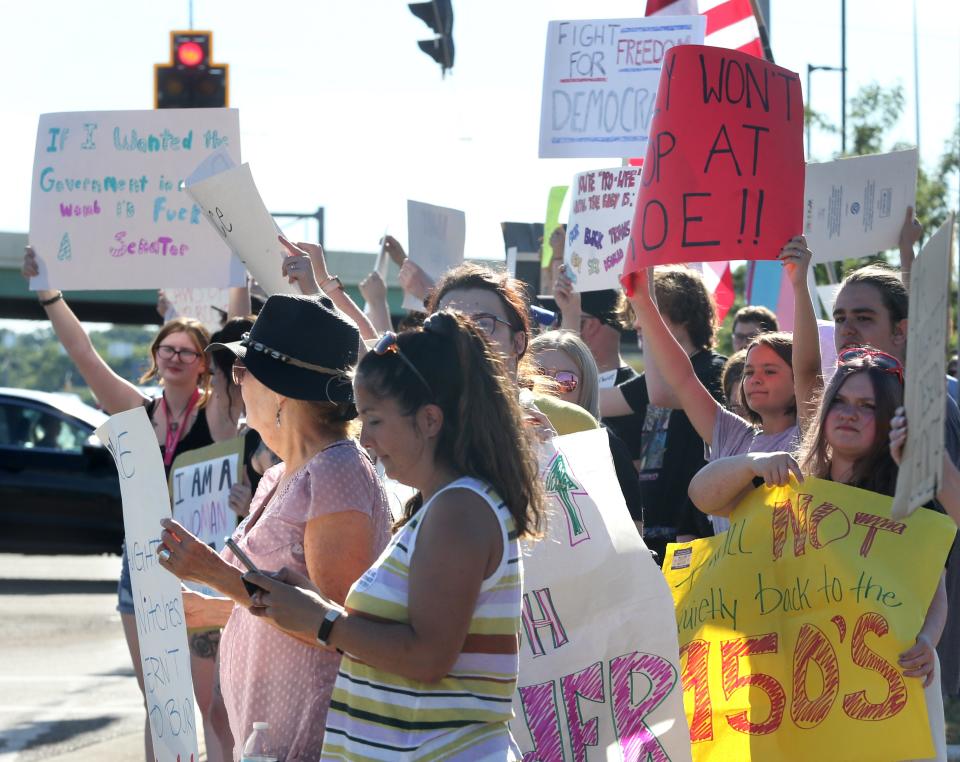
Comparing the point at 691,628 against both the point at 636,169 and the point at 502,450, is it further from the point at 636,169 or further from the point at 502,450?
the point at 636,169

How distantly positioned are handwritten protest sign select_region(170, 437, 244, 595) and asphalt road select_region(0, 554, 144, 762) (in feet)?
6.91

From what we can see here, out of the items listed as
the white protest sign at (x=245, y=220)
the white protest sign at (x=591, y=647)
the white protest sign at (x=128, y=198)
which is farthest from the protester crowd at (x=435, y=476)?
the white protest sign at (x=128, y=198)

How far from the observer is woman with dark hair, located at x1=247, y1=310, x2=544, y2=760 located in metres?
2.42

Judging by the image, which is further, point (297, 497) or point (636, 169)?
point (636, 169)

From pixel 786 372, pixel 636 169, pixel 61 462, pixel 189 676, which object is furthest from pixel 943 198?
pixel 189 676

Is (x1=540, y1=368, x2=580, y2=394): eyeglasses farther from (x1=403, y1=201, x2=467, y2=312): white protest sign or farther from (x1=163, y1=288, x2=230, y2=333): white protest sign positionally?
(x1=163, y1=288, x2=230, y2=333): white protest sign

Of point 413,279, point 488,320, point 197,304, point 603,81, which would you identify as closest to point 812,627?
point 488,320

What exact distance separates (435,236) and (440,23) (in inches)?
178

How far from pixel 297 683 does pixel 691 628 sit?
4.29 feet

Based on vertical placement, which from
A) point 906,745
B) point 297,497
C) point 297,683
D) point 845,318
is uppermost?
point 845,318

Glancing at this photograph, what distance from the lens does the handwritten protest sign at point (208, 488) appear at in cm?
508

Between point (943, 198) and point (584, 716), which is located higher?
point (943, 198)

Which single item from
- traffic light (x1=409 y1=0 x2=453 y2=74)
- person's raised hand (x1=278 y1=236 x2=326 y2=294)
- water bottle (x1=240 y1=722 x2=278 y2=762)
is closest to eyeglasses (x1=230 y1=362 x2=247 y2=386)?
water bottle (x1=240 y1=722 x2=278 y2=762)

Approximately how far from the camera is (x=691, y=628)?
3783mm
